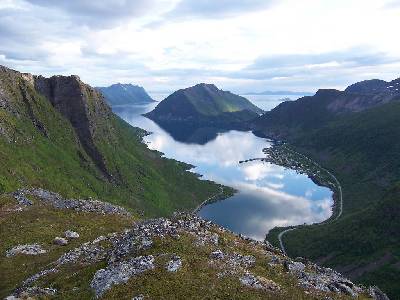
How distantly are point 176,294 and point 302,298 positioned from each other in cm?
1552

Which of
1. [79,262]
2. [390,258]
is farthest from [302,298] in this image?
[390,258]

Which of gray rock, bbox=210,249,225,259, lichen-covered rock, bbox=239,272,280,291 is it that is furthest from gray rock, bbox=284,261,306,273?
gray rock, bbox=210,249,225,259

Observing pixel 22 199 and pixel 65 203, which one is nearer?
pixel 22 199

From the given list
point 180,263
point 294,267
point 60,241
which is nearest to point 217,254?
point 180,263

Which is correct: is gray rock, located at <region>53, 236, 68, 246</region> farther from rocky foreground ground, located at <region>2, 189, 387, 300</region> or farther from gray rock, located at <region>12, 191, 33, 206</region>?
gray rock, located at <region>12, 191, 33, 206</region>

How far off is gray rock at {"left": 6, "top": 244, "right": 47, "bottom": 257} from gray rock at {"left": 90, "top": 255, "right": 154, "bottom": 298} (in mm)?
26897

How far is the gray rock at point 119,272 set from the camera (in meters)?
56.6

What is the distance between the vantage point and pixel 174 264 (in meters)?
59.5

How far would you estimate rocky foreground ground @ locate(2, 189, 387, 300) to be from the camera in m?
55.2

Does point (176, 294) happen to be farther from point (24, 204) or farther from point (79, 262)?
point (24, 204)

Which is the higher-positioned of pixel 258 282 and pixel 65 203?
pixel 258 282

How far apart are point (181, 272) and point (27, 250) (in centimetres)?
3846

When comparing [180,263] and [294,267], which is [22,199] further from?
[294,267]

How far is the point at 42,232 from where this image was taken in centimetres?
9181
